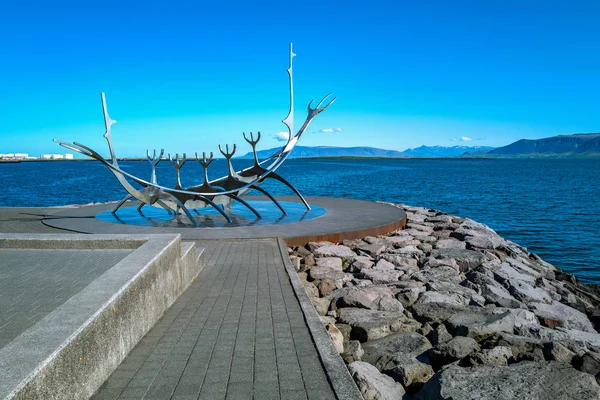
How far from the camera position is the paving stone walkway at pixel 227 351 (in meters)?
4.10

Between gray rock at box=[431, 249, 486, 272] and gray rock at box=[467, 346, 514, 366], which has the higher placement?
gray rock at box=[467, 346, 514, 366]

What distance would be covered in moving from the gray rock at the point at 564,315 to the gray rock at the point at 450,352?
2.67 meters

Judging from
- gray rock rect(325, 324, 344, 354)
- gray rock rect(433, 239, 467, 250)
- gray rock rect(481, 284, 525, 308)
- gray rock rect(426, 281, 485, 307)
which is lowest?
gray rock rect(481, 284, 525, 308)

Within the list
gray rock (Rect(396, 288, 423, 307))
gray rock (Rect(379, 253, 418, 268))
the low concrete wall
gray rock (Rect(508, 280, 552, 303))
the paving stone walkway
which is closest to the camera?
the low concrete wall

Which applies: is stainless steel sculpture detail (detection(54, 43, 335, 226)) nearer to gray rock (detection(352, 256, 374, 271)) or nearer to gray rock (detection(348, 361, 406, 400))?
gray rock (detection(352, 256, 374, 271))

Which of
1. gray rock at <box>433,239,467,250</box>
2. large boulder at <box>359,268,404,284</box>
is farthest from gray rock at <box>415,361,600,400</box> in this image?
gray rock at <box>433,239,467,250</box>

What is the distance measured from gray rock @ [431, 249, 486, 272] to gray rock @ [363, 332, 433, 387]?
495 cm

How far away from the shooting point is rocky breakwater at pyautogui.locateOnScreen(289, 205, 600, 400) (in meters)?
4.92

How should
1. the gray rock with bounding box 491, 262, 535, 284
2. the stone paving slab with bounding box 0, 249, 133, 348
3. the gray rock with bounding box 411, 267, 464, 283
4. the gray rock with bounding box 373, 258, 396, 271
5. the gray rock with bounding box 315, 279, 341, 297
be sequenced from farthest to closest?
the gray rock with bounding box 373, 258, 396, 271, the gray rock with bounding box 491, 262, 535, 284, the gray rock with bounding box 411, 267, 464, 283, the gray rock with bounding box 315, 279, 341, 297, the stone paving slab with bounding box 0, 249, 133, 348

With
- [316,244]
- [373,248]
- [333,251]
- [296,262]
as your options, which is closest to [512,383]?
[296,262]

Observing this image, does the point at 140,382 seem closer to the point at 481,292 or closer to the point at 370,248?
the point at 481,292

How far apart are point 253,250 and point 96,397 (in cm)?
661

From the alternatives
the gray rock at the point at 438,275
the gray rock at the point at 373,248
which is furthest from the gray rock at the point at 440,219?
the gray rock at the point at 438,275

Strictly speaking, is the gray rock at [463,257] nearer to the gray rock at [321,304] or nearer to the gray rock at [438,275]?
the gray rock at [438,275]
